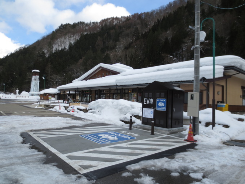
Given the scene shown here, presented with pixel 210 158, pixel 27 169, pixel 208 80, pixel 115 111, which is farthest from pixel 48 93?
pixel 210 158

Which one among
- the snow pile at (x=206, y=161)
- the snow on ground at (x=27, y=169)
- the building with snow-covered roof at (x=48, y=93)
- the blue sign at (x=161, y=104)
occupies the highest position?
the building with snow-covered roof at (x=48, y=93)

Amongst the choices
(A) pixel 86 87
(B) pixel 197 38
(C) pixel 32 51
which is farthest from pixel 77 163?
(C) pixel 32 51

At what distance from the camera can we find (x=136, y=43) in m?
74.6

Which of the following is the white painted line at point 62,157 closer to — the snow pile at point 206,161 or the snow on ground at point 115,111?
the snow pile at point 206,161

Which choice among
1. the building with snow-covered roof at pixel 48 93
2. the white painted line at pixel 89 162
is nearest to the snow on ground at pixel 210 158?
the white painted line at pixel 89 162

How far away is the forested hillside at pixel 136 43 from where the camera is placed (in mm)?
44938

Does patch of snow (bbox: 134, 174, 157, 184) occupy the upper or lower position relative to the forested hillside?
lower

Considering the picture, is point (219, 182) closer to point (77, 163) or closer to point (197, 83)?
point (77, 163)

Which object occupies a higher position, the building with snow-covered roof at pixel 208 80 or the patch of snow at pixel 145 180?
the building with snow-covered roof at pixel 208 80

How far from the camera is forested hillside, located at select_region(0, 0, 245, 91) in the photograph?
147 ft

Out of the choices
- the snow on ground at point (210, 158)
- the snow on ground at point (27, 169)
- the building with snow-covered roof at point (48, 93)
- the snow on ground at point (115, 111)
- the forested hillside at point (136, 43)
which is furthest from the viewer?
the building with snow-covered roof at point (48, 93)

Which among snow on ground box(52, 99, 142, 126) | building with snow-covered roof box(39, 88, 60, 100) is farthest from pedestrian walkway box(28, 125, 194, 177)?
building with snow-covered roof box(39, 88, 60, 100)

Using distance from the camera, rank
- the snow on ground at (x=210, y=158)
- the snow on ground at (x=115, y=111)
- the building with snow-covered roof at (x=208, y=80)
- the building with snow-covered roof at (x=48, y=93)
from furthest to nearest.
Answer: the building with snow-covered roof at (x=48, y=93)
the building with snow-covered roof at (x=208, y=80)
the snow on ground at (x=115, y=111)
the snow on ground at (x=210, y=158)

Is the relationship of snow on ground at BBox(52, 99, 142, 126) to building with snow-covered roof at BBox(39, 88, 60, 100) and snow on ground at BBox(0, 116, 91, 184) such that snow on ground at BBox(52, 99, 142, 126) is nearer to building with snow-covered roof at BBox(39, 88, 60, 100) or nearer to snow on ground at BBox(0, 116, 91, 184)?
snow on ground at BBox(0, 116, 91, 184)
